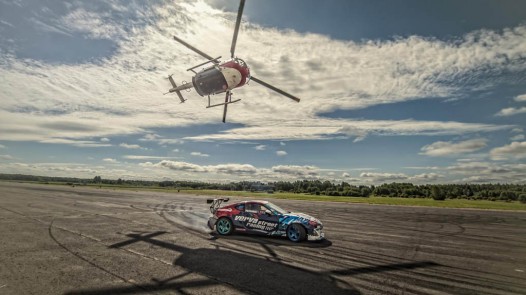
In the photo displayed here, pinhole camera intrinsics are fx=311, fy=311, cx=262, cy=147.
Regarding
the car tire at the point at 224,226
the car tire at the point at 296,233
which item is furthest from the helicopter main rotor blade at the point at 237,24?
the car tire at the point at 296,233

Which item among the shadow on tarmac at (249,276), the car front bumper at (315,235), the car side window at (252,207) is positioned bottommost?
the shadow on tarmac at (249,276)

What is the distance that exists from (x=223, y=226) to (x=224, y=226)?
0.05 metres

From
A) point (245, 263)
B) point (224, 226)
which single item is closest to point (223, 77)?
point (224, 226)

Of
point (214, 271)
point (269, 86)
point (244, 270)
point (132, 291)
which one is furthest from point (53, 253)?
point (269, 86)

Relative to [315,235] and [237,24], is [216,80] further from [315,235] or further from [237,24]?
[315,235]

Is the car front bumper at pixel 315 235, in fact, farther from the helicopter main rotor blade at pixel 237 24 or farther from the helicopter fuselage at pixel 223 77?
the helicopter main rotor blade at pixel 237 24

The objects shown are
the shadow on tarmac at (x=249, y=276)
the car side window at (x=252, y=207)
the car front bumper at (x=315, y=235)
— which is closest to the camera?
the shadow on tarmac at (x=249, y=276)

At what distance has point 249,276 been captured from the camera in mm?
7492

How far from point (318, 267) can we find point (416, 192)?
79519 millimetres

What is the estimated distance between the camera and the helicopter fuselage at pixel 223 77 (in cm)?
1455

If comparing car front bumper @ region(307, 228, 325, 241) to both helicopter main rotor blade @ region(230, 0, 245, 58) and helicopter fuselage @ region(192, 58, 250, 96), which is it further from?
helicopter main rotor blade @ region(230, 0, 245, 58)

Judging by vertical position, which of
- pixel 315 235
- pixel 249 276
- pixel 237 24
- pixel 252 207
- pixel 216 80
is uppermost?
pixel 237 24

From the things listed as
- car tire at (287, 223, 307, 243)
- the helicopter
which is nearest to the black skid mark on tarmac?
car tire at (287, 223, 307, 243)

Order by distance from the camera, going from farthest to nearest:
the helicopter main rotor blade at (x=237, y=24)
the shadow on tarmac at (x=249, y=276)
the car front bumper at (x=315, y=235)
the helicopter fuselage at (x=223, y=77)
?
the helicopter fuselage at (x=223, y=77)
the car front bumper at (x=315, y=235)
the helicopter main rotor blade at (x=237, y=24)
the shadow on tarmac at (x=249, y=276)
